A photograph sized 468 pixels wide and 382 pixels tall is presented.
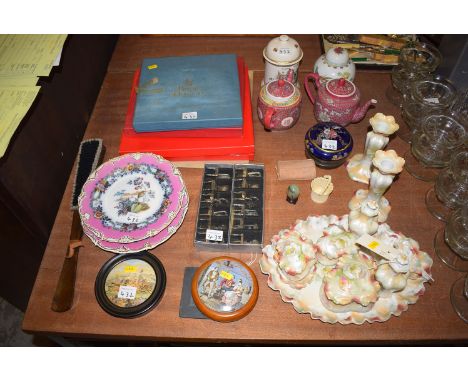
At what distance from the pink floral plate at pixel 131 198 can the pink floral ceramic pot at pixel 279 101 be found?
0.35 m

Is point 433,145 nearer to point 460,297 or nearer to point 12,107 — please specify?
point 460,297

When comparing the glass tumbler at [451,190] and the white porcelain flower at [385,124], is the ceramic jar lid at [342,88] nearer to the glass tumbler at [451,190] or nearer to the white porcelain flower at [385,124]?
the white porcelain flower at [385,124]

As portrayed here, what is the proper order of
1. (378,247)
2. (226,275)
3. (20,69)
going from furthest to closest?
(20,69), (226,275), (378,247)

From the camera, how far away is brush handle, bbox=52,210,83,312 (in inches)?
34.9

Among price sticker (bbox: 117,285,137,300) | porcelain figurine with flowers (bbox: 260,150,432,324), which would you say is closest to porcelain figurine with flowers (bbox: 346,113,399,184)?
porcelain figurine with flowers (bbox: 260,150,432,324)

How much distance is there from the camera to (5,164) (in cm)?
97

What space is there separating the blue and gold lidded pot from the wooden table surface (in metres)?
0.06

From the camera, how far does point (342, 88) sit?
3.68 ft

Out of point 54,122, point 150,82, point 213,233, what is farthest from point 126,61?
point 213,233

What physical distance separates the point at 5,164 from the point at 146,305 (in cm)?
54

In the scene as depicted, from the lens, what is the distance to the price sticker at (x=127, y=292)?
913mm

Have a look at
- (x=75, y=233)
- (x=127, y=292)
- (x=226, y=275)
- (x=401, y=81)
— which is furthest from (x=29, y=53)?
(x=401, y=81)

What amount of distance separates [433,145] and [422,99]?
0.16 m

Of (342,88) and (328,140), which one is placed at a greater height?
(342,88)
